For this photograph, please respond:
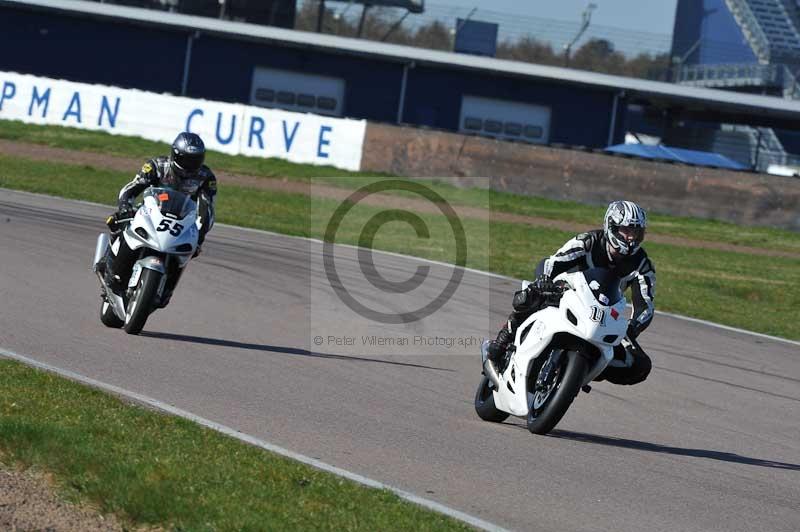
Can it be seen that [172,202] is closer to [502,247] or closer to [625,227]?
[625,227]

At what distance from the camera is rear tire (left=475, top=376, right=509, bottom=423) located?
8.45 meters

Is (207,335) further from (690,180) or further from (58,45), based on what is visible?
(58,45)

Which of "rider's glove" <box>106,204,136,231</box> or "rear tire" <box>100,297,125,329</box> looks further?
"rear tire" <box>100,297,125,329</box>

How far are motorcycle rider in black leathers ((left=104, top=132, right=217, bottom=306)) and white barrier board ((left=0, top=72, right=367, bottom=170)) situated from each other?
58.5ft

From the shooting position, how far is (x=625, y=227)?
7.73 metres

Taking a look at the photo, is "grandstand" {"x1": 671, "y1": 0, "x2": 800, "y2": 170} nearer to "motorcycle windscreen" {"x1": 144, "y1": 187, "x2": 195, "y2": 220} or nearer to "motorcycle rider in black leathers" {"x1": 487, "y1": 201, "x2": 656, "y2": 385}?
"motorcycle windscreen" {"x1": 144, "y1": 187, "x2": 195, "y2": 220}

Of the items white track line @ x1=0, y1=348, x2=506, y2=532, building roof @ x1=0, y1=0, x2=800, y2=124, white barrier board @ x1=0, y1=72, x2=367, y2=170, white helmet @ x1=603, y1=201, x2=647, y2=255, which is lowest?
white track line @ x1=0, y1=348, x2=506, y2=532

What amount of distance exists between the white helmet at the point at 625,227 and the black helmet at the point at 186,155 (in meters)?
3.85

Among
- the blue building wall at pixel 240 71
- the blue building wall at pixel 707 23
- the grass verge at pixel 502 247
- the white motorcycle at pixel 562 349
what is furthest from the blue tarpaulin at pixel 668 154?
the white motorcycle at pixel 562 349

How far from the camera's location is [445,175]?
2762 cm

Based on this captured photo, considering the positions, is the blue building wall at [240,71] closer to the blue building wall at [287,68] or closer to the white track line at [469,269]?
the blue building wall at [287,68]

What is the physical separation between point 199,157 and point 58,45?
3616 cm

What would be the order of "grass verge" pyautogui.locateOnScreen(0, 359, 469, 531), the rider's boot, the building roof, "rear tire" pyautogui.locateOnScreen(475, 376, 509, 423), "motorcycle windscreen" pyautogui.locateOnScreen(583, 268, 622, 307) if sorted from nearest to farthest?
"grass verge" pyautogui.locateOnScreen(0, 359, 469, 531)
"motorcycle windscreen" pyautogui.locateOnScreen(583, 268, 622, 307)
"rear tire" pyautogui.locateOnScreen(475, 376, 509, 423)
the rider's boot
the building roof

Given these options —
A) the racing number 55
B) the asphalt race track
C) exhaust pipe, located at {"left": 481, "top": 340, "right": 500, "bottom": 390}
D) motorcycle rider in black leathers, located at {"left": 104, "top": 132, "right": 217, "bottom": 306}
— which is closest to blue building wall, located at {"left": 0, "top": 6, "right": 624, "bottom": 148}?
the asphalt race track
